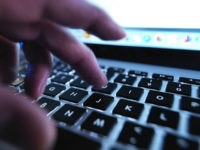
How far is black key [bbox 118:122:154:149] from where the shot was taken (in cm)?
29

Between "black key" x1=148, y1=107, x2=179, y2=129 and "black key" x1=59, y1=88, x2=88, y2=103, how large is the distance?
0.15 m

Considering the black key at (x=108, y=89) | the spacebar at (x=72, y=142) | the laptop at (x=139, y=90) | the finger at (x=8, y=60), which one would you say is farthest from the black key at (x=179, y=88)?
the finger at (x=8, y=60)

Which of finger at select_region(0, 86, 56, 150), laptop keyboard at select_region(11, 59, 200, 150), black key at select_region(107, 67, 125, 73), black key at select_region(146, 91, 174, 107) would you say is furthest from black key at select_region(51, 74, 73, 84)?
finger at select_region(0, 86, 56, 150)

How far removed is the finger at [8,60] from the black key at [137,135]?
10.3 inches

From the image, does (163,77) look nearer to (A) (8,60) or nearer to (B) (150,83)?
(B) (150,83)

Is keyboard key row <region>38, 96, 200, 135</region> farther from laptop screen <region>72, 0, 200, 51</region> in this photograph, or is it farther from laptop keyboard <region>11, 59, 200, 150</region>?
laptop screen <region>72, 0, 200, 51</region>

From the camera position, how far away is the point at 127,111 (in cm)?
37

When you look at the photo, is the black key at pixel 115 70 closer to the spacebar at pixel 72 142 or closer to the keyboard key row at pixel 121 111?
the keyboard key row at pixel 121 111

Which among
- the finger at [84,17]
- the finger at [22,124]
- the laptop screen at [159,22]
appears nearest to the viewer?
the finger at [22,124]

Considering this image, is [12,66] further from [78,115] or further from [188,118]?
[188,118]

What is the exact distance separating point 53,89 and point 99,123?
7.4 inches

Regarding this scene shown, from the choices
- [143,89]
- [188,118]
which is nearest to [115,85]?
[143,89]

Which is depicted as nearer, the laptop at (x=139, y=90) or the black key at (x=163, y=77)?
the laptop at (x=139, y=90)

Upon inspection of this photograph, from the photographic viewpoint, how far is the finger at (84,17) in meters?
0.32
